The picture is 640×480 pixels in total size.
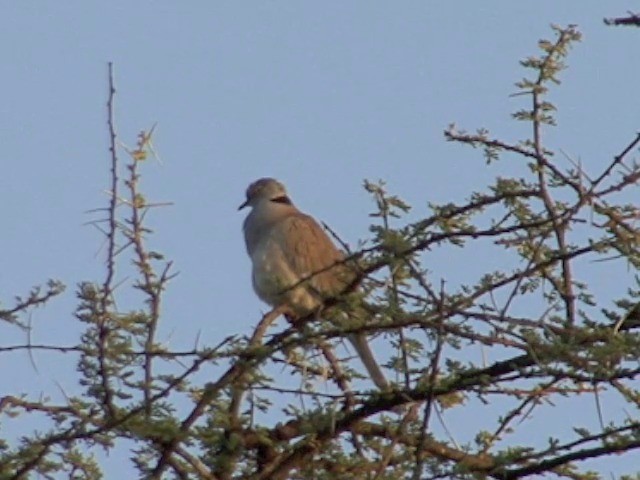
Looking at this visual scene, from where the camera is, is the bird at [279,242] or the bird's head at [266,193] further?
the bird's head at [266,193]

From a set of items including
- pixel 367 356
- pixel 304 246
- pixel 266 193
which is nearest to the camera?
pixel 367 356

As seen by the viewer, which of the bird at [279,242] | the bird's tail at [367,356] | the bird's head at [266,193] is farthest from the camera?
the bird's head at [266,193]

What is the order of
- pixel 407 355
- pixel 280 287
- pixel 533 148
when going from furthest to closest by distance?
pixel 280 287, pixel 533 148, pixel 407 355

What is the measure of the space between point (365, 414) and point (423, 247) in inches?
21.5

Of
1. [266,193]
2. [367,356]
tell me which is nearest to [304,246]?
[266,193]

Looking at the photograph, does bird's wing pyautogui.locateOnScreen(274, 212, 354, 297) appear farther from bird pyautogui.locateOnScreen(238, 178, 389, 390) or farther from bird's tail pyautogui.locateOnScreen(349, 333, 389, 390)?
bird's tail pyautogui.locateOnScreen(349, 333, 389, 390)

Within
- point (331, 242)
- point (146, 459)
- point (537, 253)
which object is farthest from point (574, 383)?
point (331, 242)

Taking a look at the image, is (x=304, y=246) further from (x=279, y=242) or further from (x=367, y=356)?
(x=367, y=356)

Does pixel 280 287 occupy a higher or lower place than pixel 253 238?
lower

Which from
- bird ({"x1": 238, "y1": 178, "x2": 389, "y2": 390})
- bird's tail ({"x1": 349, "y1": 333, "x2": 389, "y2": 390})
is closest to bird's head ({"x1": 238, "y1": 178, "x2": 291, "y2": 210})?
bird ({"x1": 238, "y1": 178, "x2": 389, "y2": 390})

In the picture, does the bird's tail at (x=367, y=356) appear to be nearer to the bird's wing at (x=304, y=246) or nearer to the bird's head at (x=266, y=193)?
the bird's wing at (x=304, y=246)

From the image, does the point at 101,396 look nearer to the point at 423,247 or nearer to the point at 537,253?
the point at 423,247

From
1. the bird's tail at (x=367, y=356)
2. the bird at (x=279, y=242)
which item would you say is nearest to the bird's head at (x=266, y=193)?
the bird at (x=279, y=242)

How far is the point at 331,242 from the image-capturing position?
8258 mm
